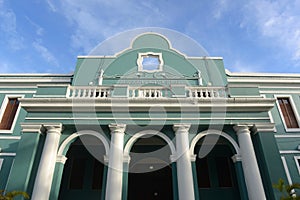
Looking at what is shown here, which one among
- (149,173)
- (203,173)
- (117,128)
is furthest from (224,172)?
(117,128)

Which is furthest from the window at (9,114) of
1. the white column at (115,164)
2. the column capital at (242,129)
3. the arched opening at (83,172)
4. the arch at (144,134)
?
the column capital at (242,129)

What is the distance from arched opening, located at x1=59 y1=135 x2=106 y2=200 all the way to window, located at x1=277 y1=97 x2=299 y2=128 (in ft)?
32.0

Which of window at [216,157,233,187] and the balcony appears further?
window at [216,157,233,187]

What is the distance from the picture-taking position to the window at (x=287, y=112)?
41.9 ft

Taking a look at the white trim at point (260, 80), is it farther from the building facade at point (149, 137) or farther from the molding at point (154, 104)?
the molding at point (154, 104)

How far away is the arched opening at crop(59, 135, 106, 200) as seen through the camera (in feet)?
37.0

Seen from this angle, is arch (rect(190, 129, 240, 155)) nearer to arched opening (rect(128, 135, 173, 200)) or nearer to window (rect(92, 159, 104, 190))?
arched opening (rect(128, 135, 173, 200))

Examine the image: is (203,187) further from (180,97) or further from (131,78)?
(131,78)

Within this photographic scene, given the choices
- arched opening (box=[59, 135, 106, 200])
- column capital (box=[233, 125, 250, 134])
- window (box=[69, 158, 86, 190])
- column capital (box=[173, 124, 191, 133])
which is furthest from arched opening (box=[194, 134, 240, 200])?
window (box=[69, 158, 86, 190])

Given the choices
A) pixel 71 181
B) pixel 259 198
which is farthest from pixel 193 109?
pixel 71 181

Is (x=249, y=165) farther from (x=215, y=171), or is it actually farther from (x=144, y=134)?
(x=144, y=134)

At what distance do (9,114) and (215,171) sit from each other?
37.1 feet

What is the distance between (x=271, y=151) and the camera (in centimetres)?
916

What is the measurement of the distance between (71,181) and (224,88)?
8491mm
